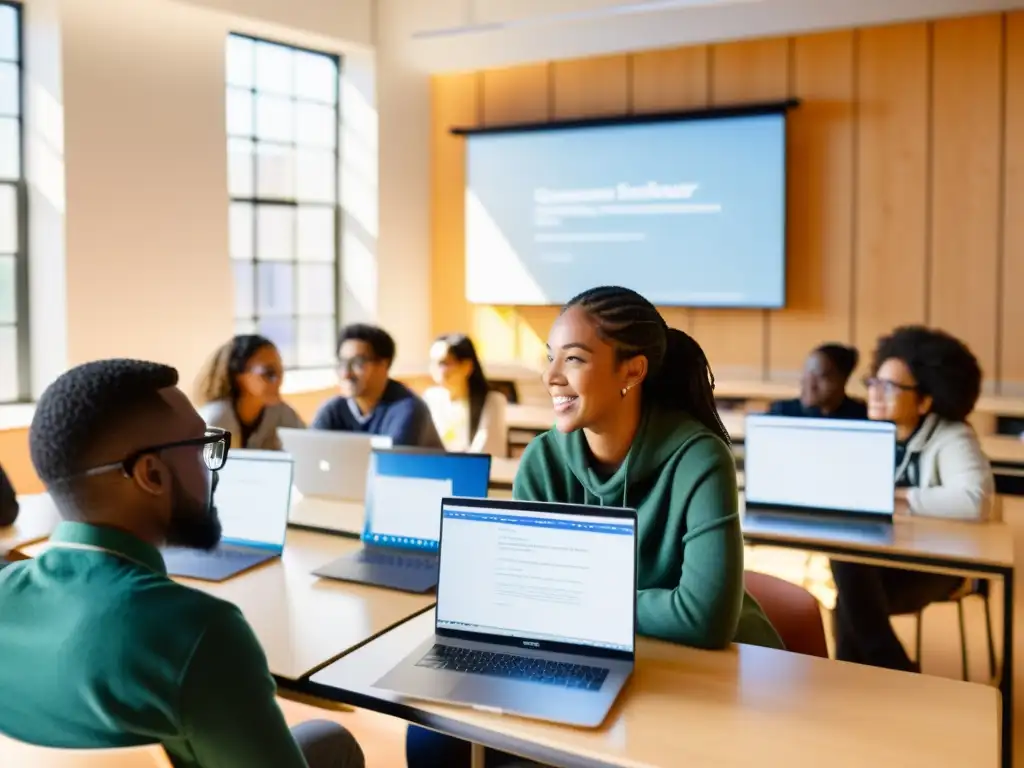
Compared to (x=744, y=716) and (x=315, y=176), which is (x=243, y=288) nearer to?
(x=315, y=176)

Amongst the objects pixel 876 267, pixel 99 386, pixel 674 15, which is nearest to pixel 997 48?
pixel 876 267

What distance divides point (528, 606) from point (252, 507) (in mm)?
1106

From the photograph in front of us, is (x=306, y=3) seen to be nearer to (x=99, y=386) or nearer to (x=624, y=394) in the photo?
(x=624, y=394)

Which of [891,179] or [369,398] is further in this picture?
[891,179]

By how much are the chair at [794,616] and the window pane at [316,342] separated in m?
5.01

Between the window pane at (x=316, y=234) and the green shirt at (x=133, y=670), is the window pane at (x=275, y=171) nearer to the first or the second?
the window pane at (x=316, y=234)

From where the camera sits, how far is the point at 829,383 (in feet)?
14.0

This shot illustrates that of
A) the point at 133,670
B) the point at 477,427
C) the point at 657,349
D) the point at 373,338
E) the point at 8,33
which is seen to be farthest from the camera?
the point at 8,33

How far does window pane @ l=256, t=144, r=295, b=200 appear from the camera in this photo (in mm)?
6445

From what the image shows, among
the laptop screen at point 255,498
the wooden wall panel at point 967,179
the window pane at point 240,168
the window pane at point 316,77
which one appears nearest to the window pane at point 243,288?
the window pane at point 240,168

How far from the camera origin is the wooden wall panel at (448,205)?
7281 mm

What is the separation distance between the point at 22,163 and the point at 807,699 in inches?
198

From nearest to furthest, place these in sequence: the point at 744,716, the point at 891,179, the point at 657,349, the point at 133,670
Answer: the point at 133,670 < the point at 744,716 < the point at 657,349 < the point at 891,179

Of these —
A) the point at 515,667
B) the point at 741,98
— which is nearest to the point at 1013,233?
the point at 741,98
